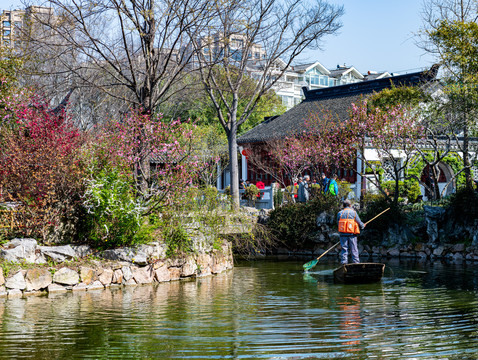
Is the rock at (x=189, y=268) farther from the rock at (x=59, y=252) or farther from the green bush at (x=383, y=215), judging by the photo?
the green bush at (x=383, y=215)

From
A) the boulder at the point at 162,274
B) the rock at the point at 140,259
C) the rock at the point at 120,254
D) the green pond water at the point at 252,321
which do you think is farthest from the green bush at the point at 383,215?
the rock at the point at 120,254

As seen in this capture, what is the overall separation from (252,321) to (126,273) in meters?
5.50

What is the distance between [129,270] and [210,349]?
7096 mm

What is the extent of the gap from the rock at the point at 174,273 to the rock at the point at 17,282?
3807 millimetres

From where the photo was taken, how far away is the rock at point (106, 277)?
14.3m

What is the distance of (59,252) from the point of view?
14.0 metres

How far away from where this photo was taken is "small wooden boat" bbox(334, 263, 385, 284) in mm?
14508

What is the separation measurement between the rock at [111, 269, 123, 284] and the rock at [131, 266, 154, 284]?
340 mm

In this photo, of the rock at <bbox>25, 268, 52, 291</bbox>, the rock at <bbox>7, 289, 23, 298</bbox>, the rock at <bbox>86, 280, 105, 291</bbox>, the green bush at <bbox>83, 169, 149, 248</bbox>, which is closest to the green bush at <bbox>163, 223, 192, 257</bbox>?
the green bush at <bbox>83, 169, 149, 248</bbox>

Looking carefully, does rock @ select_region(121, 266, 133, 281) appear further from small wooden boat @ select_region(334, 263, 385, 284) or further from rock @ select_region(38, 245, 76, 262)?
small wooden boat @ select_region(334, 263, 385, 284)

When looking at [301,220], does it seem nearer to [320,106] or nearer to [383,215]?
[383,215]

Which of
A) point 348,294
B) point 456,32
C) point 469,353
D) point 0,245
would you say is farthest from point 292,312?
point 456,32

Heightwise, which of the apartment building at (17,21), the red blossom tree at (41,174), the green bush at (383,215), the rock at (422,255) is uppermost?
the apartment building at (17,21)

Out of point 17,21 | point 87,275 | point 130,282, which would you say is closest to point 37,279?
point 87,275
